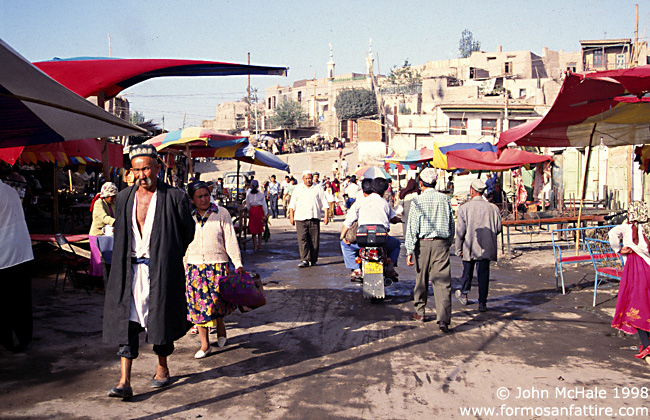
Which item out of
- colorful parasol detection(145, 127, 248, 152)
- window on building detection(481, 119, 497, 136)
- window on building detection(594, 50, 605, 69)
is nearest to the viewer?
colorful parasol detection(145, 127, 248, 152)

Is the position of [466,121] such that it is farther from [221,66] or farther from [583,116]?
[221,66]

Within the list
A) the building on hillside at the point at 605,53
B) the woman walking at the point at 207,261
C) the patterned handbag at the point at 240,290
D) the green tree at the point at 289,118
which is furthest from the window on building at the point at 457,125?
the patterned handbag at the point at 240,290

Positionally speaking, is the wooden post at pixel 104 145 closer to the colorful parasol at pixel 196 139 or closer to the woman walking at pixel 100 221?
the woman walking at pixel 100 221

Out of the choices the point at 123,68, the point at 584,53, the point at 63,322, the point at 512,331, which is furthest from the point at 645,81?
the point at 584,53

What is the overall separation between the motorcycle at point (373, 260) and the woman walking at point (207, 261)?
9.38ft

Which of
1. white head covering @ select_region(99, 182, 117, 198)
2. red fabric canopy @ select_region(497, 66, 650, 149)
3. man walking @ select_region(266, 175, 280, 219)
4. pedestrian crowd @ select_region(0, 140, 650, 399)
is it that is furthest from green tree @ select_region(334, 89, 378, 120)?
pedestrian crowd @ select_region(0, 140, 650, 399)

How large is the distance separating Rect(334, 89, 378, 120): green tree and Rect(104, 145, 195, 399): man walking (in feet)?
202

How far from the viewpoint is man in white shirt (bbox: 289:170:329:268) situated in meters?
11.6

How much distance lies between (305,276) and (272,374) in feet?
17.7

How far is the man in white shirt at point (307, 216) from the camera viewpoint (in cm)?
1157

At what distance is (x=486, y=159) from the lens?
15602 mm

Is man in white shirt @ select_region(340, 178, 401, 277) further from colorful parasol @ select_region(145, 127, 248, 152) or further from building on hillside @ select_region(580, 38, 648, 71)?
building on hillside @ select_region(580, 38, 648, 71)

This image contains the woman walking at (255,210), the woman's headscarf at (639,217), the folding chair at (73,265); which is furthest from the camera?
the woman walking at (255,210)

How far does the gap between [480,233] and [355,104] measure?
5949 centimetres
